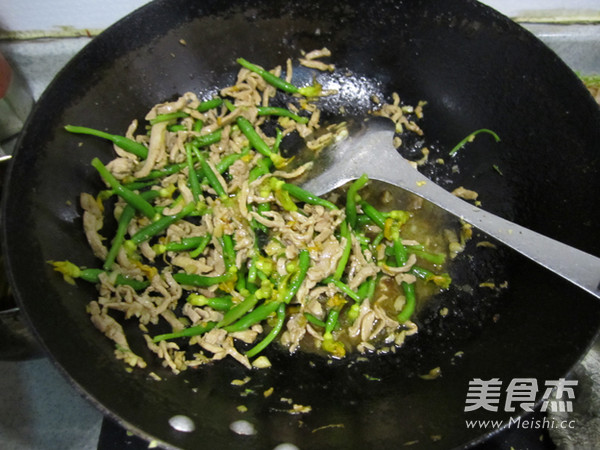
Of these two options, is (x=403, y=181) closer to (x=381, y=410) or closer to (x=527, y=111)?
(x=527, y=111)

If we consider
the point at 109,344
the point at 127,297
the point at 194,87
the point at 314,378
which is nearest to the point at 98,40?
the point at 194,87

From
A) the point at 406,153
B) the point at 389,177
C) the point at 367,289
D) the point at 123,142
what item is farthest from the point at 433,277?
the point at 123,142

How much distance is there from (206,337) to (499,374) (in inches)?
35.1

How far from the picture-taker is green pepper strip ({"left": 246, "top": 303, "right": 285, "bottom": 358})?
1549mm

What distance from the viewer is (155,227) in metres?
1.65

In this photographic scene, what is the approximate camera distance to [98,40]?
1.59 metres

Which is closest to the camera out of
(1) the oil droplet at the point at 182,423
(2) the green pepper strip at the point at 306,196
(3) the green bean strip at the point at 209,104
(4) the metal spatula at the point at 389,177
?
(1) the oil droplet at the point at 182,423

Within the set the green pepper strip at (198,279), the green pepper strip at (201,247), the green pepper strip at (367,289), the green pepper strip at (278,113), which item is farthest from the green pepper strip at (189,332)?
the green pepper strip at (278,113)

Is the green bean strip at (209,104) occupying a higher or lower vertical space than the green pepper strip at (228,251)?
higher

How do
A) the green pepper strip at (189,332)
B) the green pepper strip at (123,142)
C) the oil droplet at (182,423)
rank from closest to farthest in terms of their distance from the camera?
the oil droplet at (182,423) < the green pepper strip at (189,332) < the green pepper strip at (123,142)

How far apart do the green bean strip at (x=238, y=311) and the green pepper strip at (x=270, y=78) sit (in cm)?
84

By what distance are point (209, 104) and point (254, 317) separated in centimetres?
83

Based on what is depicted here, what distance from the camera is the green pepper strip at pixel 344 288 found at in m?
1.62

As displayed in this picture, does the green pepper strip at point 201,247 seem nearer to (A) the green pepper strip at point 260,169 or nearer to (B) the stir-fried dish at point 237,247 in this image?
(B) the stir-fried dish at point 237,247
